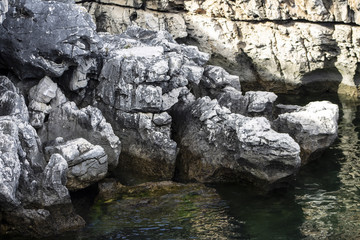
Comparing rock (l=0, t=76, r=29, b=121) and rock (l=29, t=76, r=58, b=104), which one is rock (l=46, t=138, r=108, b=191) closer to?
rock (l=0, t=76, r=29, b=121)

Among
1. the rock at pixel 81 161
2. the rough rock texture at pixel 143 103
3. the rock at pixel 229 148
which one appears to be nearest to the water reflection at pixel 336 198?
the rock at pixel 229 148

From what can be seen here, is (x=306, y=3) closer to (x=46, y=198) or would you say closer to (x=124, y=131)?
(x=124, y=131)

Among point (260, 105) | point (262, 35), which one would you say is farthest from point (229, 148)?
point (262, 35)

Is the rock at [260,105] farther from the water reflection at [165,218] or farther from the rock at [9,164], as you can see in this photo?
the rock at [9,164]

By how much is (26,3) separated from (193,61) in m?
9.08

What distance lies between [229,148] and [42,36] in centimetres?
961

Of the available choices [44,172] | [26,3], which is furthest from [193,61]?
[44,172]

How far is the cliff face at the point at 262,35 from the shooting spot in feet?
129

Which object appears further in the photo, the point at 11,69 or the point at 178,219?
the point at 11,69

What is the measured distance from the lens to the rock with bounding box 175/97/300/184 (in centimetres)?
2530

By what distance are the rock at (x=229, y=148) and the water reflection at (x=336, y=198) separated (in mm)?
1654

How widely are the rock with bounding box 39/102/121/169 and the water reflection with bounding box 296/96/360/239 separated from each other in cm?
823

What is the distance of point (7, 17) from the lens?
26.4 m

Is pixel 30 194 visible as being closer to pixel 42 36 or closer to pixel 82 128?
pixel 82 128
